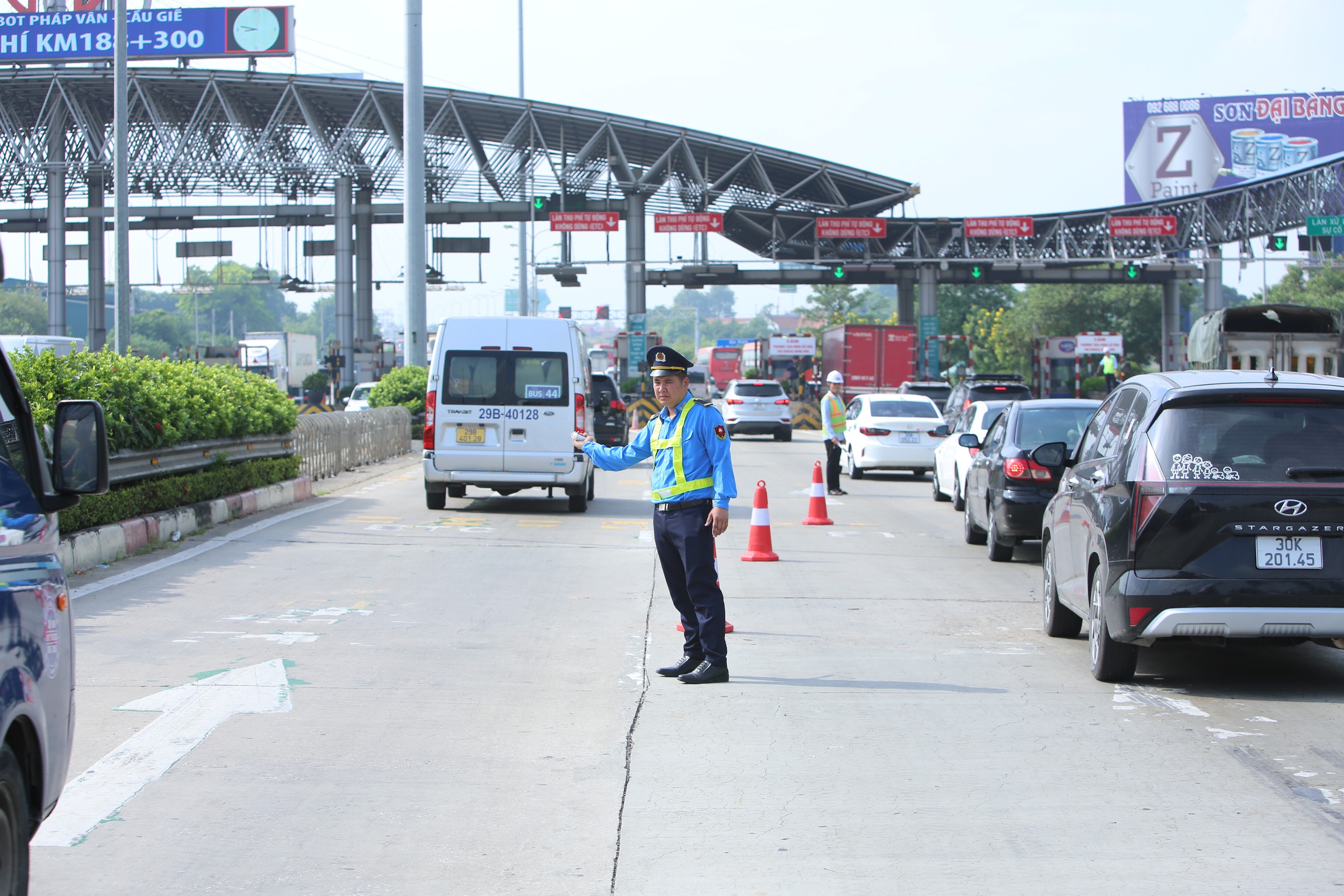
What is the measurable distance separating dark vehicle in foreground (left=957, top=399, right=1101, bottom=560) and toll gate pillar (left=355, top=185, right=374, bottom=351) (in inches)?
2020

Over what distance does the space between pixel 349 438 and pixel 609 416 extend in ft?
24.8

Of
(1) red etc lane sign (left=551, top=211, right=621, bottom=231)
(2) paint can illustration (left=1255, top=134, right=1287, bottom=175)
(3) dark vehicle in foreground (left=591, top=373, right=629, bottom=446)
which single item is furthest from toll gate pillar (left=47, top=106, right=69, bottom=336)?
(2) paint can illustration (left=1255, top=134, right=1287, bottom=175)

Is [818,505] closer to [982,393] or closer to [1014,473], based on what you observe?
[1014,473]

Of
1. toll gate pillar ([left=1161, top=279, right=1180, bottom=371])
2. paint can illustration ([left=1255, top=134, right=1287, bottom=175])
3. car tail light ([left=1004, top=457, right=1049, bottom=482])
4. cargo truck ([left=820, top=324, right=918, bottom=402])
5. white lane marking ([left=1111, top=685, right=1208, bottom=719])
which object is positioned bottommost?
white lane marking ([left=1111, top=685, right=1208, bottom=719])

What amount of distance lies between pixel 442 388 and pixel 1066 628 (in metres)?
9.61

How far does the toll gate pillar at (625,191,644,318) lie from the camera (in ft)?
198

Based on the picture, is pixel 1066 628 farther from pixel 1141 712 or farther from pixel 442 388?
pixel 442 388

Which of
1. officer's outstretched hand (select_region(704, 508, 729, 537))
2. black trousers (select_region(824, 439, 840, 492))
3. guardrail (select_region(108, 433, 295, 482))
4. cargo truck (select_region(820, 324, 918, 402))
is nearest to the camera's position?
officer's outstretched hand (select_region(704, 508, 729, 537))

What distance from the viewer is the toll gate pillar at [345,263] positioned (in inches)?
2329

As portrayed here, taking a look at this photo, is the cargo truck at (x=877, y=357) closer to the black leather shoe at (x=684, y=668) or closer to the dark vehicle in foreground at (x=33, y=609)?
the black leather shoe at (x=684, y=668)

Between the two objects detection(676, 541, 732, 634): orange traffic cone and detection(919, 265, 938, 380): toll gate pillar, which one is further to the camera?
detection(919, 265, 938, 380): toll gate pillar

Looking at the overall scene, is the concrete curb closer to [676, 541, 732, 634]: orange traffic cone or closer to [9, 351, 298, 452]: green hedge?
[9, 351, 298, 452]: green hedge

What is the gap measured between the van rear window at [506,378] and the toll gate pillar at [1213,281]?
156 ft

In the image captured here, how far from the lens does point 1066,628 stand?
9.05 meters
